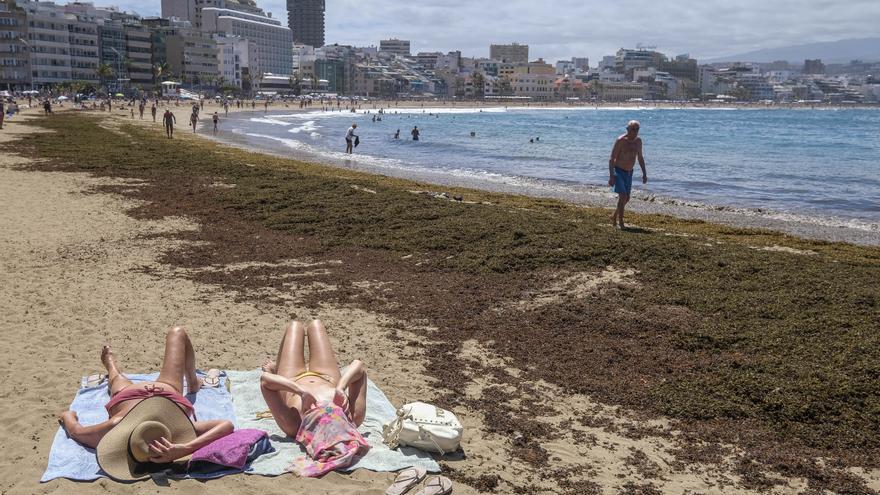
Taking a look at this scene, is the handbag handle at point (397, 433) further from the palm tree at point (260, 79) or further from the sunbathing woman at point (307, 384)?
the palm tree at point (260, 79)

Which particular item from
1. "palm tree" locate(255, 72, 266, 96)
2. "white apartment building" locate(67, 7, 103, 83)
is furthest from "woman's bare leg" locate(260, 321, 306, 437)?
"palm tree" locate(255, 72, 266, 96)

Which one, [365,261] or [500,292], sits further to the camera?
[365,261]

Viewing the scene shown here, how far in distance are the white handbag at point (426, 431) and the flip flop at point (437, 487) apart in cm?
46

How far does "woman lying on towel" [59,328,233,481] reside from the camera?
181 inches

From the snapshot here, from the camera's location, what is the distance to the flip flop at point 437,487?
450cm

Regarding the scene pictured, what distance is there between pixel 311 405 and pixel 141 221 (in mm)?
9766

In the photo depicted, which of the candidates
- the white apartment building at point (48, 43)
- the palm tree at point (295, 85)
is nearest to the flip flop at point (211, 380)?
the white apartment building at point (48, 43)

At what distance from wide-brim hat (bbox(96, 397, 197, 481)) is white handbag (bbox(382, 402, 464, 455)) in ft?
5.06

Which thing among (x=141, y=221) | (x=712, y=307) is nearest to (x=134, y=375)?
(x=712, y=307)

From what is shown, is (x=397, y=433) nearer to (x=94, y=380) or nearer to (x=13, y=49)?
(x=94, y=380)

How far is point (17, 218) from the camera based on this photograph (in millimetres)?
13023

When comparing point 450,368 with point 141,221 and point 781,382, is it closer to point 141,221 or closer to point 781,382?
point 781,382

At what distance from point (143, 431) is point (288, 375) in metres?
1.17

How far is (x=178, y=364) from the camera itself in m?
5.51
